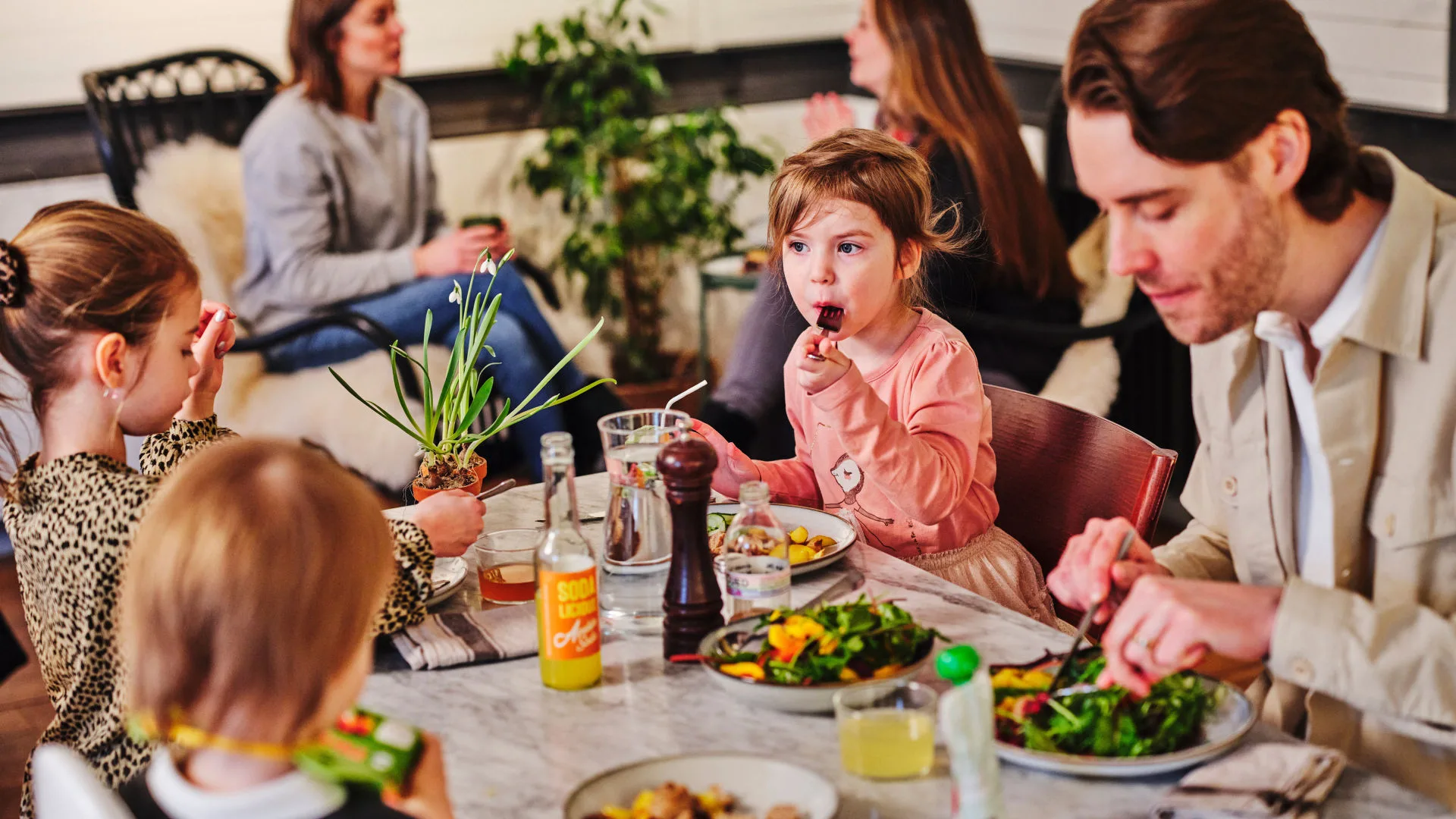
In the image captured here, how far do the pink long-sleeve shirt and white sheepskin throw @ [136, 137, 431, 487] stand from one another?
188cm

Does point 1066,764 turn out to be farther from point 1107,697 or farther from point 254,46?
point 254,46

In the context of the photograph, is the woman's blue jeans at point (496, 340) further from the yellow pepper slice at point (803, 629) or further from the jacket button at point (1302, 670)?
the jacket button at point (1302, 670)

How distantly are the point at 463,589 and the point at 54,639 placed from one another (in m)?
0.44

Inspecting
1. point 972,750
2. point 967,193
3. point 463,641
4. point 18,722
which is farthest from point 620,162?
point 972,750

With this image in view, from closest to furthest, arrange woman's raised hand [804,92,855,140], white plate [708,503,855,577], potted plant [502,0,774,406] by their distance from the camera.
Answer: white plate [708,503,855,577]
woman's raised hand [804,92,855,140]
potted plant [502,0,774,406]

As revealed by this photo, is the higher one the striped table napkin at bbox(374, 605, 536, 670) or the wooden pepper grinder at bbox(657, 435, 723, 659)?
the wooden pepper grinder at bbox(657, 435, 723, 659)

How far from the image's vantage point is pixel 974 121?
3.32 meters

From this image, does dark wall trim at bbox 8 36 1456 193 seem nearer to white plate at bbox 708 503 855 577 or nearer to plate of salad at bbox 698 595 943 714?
white plate at bbox 708 503 855 577

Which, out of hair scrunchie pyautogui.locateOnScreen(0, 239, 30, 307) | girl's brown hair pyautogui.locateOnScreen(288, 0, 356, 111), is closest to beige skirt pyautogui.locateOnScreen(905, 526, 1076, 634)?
hair scrunchie pyautogui.locateOnScreen(0, 239, 30, 307)

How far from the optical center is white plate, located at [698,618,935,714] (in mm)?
1301

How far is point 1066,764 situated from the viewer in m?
1.17

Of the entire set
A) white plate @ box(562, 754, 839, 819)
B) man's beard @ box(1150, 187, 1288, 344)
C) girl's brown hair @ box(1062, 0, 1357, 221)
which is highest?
girl's brown hair @ box(1062, 0, 1357, 221)

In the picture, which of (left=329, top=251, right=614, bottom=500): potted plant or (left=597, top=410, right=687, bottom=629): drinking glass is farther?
(left=329, top=251, right=614, bottom=500): potted plant

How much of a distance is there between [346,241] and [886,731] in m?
3.37
